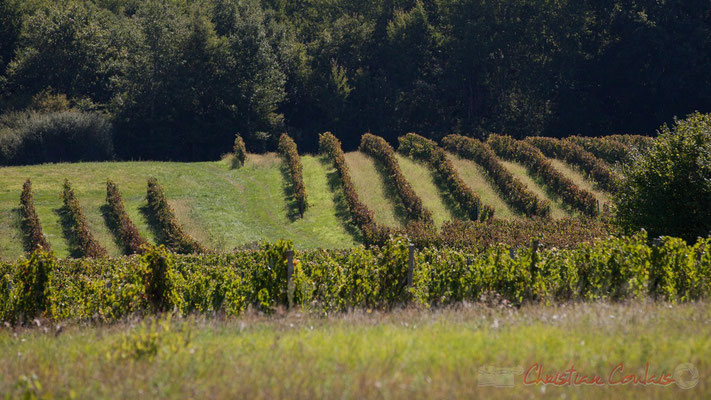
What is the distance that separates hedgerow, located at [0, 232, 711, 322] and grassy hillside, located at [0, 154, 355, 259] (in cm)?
1866

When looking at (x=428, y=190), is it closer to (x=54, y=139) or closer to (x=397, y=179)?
(x=397, y=179)

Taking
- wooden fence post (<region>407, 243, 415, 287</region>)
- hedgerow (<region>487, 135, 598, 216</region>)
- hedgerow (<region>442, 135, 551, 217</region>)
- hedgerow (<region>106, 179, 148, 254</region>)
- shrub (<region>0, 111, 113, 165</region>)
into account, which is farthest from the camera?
shrub (<region>0, 111, 113, 165</region>)

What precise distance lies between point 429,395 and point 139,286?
890cm

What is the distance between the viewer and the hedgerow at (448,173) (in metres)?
36.5

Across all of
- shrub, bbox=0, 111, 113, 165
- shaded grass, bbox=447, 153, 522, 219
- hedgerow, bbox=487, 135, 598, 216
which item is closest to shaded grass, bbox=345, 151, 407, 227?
shaded grass, bbox=447, 153, 522, 219

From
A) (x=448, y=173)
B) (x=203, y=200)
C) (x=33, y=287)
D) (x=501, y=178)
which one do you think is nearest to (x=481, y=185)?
(x=501, y=178)

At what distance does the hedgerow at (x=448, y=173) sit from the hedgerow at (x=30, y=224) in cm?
2197

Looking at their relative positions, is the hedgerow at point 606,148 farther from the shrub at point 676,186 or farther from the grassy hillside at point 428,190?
the shrub at point 676,186

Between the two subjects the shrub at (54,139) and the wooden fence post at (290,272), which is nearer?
the wooden fence post at (290,272)

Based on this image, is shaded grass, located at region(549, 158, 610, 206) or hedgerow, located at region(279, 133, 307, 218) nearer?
shaded grass, located at region(549, 158, 610, 206)

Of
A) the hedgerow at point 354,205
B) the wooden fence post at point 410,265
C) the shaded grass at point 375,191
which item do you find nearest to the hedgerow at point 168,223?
the hedgerow at point 354,205

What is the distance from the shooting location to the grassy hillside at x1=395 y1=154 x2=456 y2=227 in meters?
37.3

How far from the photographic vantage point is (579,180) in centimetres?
4159

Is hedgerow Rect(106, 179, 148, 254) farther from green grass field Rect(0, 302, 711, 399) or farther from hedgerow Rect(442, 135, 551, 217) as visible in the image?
green grass field Rect(0, 302, 711, 399)
